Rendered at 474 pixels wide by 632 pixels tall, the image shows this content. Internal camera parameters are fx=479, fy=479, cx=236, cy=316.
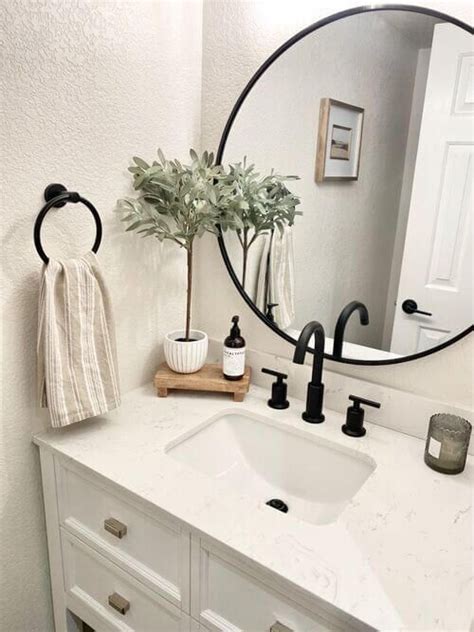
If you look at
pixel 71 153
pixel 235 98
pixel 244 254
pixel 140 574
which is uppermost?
pixel 235 98

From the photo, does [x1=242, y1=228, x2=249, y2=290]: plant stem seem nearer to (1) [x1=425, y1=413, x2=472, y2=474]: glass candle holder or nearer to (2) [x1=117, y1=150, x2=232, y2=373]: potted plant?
(2) [x1=117, y1=150, x2=232, y2=373]: potted plant

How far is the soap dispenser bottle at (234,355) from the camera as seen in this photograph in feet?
4.10

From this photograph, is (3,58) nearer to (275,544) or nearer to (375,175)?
(375,175)

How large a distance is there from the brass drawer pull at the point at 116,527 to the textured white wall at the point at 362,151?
63 centimetres

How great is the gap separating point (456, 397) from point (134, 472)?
2.36 feet

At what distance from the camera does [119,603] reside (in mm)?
1043

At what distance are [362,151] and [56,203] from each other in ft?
2.28

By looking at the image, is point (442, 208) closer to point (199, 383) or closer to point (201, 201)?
point (201, 201)

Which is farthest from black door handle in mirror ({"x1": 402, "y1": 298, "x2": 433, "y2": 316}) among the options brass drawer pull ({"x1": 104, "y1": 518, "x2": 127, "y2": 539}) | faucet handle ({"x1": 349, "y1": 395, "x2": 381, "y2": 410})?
brass drawer pull ({"x1": 104, "y1": 518, "x2": 127, "y2": 539})

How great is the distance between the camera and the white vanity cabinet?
801 millimetres

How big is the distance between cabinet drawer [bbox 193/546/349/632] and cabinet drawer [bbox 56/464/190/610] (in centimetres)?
4

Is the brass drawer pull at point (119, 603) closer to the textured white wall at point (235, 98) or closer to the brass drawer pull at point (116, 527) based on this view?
the brass drawer pull at point (116, 527)

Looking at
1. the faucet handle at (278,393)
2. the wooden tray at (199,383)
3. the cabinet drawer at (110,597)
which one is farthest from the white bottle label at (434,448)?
the cabinet drawer at (110,597)

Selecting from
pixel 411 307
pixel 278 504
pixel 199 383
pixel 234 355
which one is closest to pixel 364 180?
pixel 411 307
